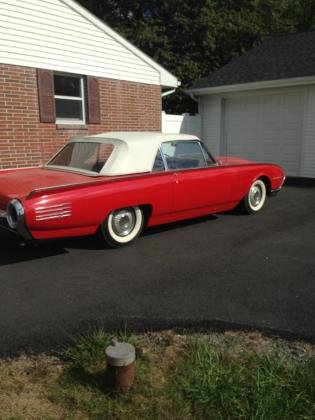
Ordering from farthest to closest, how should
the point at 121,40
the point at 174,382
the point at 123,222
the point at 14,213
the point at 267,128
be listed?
the point at 267,128 → the point at 121,40 → the point at 123,222 → the point at 14,213 → the point at 174,382

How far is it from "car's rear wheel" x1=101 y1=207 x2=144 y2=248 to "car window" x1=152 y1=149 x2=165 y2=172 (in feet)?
1.99

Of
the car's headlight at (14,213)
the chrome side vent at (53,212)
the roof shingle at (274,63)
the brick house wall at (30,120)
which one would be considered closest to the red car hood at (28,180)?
the car's headlight at (14,213)

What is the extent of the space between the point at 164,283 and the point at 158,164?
76.7 inches

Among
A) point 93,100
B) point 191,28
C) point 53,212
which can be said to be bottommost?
point 53,212

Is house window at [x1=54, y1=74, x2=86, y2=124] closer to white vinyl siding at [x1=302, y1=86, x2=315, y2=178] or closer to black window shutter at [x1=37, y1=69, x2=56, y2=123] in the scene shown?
black window shutter at [x1=37, y1=69, x2=56, y2=123]

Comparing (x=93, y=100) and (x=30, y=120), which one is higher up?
(x=93, y=100)

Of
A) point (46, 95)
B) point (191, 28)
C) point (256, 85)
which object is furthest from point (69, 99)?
point (191, 28)

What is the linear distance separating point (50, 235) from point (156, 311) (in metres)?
1.50

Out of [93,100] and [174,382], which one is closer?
[174,382]

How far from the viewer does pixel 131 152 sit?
5305 millimetres

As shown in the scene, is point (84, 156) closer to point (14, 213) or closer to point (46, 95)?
point (14, 213)

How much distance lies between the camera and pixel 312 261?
4672 mm

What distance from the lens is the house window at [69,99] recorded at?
9.23m

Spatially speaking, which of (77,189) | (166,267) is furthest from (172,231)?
(77,189)
